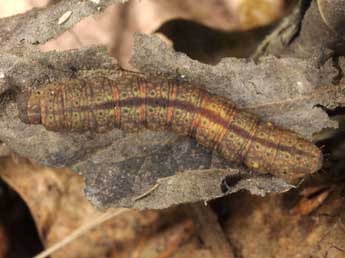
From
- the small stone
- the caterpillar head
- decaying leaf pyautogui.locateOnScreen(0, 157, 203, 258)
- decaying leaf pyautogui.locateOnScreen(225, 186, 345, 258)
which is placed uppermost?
the small stone

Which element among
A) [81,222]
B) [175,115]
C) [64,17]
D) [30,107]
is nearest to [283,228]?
[175,115]

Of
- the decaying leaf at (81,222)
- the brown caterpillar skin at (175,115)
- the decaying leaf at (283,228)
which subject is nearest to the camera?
the brown caterpillar skin at (175,115)

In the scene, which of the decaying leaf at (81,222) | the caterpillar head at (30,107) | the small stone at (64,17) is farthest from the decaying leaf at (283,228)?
the small stone at (64,17)

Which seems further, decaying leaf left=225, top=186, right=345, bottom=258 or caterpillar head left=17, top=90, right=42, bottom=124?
decaying leaf left=225, top=186, right=345, bottom=258

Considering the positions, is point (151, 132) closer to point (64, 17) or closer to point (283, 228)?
point (64, 17)

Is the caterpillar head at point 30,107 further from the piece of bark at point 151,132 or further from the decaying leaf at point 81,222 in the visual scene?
the decaying leaf at point 81,222

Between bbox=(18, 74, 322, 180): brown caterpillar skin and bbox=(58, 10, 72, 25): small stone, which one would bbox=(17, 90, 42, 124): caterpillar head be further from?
bbox=(58, 10, 72, 25): small stone

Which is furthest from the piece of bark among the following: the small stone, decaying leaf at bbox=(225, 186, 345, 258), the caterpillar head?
decaying leaf at bbox=(225, 186, 345, 258)

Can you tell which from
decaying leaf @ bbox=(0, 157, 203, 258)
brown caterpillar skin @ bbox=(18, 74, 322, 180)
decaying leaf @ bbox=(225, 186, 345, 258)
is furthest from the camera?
decaying leaf @ bbox=(0, 157, 203, 258)

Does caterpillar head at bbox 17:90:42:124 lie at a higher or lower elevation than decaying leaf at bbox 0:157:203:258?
higher
